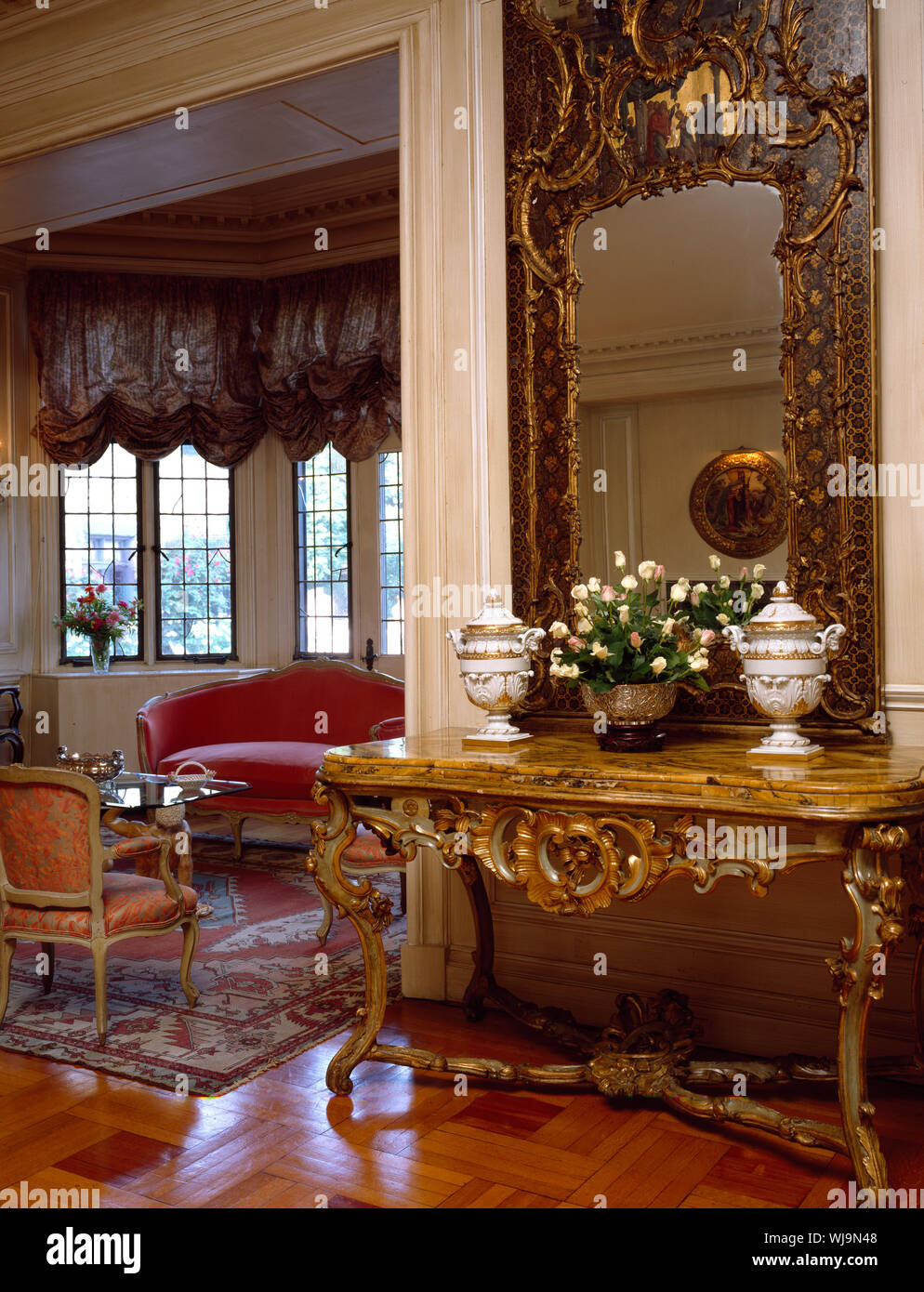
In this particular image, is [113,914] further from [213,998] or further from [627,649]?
[627,649]

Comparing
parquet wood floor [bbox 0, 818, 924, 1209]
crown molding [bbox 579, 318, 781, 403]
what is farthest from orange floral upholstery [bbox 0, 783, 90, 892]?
crown molding [bbox 579, 318, 781, 403]

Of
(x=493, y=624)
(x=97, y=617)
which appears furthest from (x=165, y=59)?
(x=97, y=617)

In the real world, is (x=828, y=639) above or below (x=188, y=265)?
below

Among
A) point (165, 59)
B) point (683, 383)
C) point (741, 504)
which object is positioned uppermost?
point (165, 59)

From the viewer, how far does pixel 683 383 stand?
3680 mm

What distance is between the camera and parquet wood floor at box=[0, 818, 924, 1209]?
2756mm

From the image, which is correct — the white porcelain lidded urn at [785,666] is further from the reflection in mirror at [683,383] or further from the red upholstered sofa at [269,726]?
the red upholstered sofa at [269,726]

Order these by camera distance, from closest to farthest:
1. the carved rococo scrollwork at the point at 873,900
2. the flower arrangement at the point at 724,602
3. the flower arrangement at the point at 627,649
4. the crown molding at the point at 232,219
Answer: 1. the carved rococo scrollwork at the point at 873,900
2. the flower arrangement at the point at 627,649
3. the flower arrangement at the point at 724,602
4. the crown molding at the point at 232,219

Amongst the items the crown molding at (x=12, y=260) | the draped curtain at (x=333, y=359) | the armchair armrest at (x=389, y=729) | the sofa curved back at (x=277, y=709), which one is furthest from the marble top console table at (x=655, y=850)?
the crown molding at (x=12, y=260)

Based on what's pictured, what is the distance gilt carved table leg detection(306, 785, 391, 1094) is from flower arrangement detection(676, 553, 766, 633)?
4.07 ft

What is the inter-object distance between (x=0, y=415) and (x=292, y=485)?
6.99ft

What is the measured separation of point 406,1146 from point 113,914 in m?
1.47

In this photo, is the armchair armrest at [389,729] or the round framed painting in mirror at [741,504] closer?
the round framed painting in mirror at [741,504]

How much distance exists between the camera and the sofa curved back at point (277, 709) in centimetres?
718
